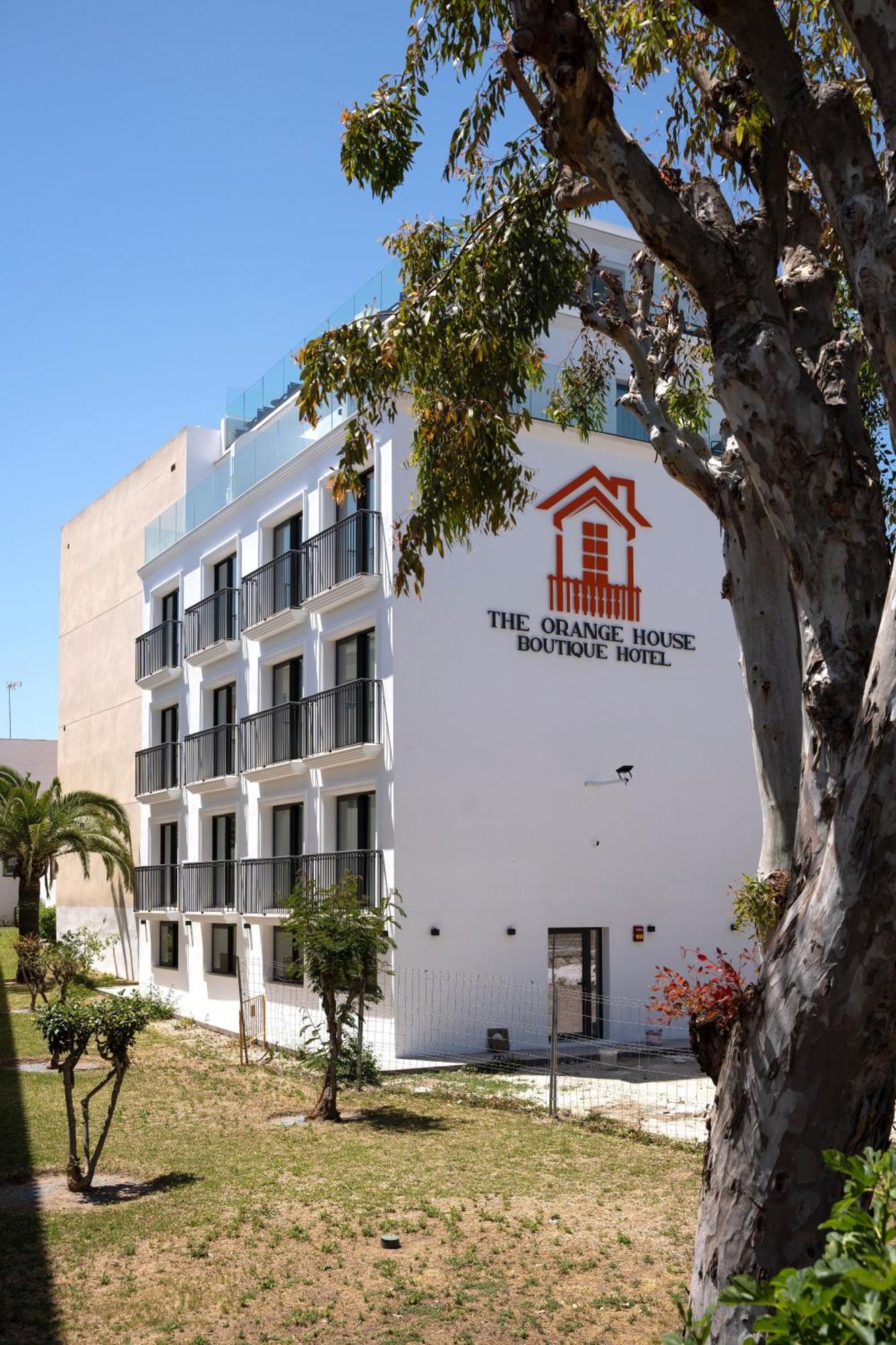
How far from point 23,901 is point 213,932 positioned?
769cm

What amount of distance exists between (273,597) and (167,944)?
36.9 feet

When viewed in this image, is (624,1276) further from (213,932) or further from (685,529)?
(213,932)

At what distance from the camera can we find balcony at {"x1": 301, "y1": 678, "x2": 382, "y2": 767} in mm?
20703

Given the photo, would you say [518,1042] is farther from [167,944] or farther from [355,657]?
[167,944]

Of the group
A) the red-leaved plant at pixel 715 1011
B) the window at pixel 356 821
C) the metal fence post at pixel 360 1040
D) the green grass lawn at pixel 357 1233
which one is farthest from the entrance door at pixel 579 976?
the red-leaved plant at pixel 715 1011

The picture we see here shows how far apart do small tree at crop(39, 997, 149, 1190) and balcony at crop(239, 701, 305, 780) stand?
11.6m

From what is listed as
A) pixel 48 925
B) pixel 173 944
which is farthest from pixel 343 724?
pixel 48 925

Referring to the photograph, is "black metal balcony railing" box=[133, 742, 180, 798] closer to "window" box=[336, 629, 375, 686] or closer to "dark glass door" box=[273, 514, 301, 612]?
"dark glass door" box=[273, 514, 301, 612]

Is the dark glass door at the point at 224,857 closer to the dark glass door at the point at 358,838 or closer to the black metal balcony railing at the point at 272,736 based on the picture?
the black metal balcony railing at the point at 272,736

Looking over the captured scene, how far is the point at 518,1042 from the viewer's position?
20.3m

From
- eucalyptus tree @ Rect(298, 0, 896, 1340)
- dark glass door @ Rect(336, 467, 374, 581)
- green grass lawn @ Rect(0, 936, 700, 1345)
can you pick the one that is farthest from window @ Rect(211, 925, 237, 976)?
eucalyptus tree @ Rect(298, 0, 896, 1340)

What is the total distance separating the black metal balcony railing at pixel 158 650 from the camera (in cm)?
3194

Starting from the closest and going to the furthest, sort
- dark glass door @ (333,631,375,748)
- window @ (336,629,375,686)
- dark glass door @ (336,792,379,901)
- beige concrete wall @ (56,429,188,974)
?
dark glass door @ (336,792,379,901)
dark glass door @ (333,631,375,748)
window @ (336,629,375,686)
beige concrete wall @ (56,429,188,974)

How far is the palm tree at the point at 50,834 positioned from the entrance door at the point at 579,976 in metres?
16.6
